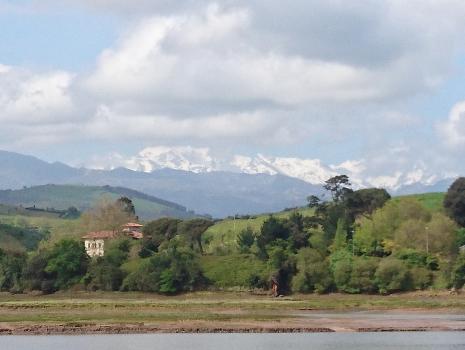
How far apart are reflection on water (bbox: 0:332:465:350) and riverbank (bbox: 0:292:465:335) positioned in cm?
292

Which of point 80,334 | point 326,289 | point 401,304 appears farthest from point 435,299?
point 80,334

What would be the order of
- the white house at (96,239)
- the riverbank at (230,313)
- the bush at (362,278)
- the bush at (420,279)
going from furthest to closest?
the white house at (96,239) → the bush at (362,278) → the bush at (420,279) → the riverbank at (230,313)

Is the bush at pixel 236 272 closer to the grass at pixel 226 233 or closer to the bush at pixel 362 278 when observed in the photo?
the grass at pixel 226 233

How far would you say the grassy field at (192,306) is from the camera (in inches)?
3634

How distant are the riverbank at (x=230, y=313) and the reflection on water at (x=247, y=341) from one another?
2.92 metres

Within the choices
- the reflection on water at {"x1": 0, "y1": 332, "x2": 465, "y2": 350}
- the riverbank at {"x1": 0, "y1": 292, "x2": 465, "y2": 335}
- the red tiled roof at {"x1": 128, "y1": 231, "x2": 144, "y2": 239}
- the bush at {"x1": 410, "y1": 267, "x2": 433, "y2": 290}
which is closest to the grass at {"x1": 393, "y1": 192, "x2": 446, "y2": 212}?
the bush at {"x1": 410, "y1": 267, "x2": 433, "y2": 290}

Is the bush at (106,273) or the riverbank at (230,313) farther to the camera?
the bush at (106,273)

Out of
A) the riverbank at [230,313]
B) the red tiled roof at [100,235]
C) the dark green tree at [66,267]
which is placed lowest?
the riverbank at [230,313]

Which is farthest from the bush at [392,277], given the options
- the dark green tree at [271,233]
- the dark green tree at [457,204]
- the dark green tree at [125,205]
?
the dark green tree at [125,205]

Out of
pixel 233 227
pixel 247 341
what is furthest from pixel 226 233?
pixel 247 341

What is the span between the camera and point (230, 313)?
97.3 m

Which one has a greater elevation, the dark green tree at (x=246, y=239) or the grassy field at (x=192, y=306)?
the dark green tree at (x=246, y=239)

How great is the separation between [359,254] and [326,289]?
9.05m

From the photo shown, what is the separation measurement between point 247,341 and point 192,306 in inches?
1413
